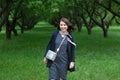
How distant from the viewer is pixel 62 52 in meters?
8.88

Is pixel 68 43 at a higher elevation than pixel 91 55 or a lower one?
higher

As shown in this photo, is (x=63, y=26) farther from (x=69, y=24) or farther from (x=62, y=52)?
(x=62, y=52)

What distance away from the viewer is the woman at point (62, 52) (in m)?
8.86

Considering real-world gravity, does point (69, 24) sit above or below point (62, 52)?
above

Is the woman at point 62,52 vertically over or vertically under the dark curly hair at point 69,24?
under

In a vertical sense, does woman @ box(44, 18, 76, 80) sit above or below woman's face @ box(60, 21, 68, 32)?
below

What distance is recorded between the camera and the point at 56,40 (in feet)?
29.2

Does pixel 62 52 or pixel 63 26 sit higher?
pixel 63 26

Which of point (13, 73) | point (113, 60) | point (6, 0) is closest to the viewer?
point (13, 73)

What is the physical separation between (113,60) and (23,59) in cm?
431

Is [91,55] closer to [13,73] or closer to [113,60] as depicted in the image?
[113,60]

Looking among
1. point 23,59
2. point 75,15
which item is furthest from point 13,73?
point 75,15

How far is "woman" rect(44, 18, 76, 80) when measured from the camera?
8.86 metres

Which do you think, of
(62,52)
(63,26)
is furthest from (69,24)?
(62,52)
